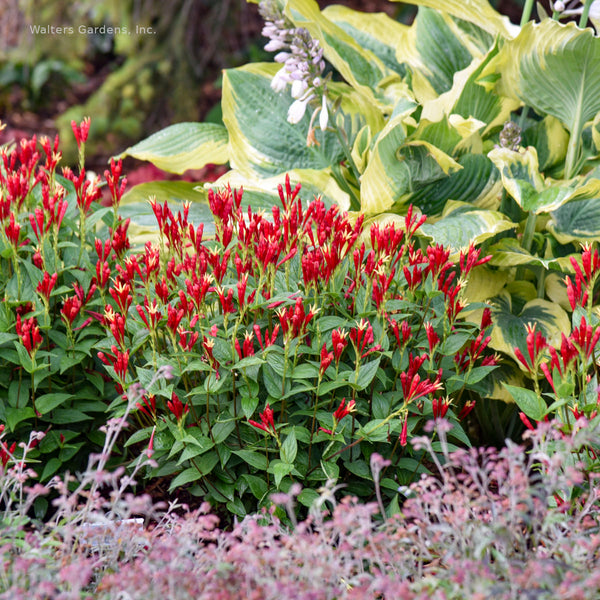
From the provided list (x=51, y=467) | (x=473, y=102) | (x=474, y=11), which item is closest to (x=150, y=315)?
(x=51, y=467)

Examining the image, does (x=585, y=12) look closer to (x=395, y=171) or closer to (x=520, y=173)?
(x=520, y=173)

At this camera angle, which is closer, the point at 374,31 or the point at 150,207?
the point at 150,207

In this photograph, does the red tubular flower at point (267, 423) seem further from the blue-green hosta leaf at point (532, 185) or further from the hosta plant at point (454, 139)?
the blue-green hosta leaf at point (532, 185)

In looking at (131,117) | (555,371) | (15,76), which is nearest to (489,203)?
(555,371)

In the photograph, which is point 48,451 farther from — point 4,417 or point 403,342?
point 403,342

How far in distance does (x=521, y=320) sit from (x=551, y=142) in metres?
0.87

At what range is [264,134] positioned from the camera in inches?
116

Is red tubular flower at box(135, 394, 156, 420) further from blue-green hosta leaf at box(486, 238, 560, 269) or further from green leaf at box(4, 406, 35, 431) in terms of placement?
blue-green hosta leaf at box(486, 238, 560, 269)

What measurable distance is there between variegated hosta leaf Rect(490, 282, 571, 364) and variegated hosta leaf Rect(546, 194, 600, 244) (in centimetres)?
22

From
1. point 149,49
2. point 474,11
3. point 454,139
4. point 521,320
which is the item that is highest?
point 474,11

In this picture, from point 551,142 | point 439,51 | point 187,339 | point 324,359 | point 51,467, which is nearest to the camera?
point 324,359

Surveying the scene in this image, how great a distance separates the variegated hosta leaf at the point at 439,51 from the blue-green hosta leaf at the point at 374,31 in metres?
0.24

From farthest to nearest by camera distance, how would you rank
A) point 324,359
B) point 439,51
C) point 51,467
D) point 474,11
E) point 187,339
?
point 439,51 → point 474,11 → point 51,467 → point 187,339 → point 324,359

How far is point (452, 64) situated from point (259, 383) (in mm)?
1853
